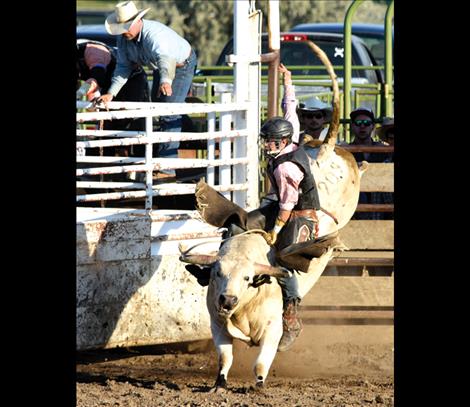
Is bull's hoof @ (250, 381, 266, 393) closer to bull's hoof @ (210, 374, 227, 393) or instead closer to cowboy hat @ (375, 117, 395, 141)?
bull's hoof @ (210, 374, 227, 393)

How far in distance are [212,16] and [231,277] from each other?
2373 cm

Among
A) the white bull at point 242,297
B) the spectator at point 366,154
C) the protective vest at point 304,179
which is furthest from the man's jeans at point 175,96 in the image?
the protective vest at point 304,179

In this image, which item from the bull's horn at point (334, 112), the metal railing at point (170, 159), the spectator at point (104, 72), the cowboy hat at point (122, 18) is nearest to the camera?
the metal railing at point (170, 159)

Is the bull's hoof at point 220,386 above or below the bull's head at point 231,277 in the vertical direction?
below

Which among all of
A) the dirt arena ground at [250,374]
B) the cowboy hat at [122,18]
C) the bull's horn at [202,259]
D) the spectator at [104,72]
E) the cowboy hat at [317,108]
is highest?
the cowboy hat at [122,18]

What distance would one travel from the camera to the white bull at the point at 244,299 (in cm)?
702

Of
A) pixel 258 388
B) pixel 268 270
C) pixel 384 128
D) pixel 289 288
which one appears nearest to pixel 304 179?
pixel 289 288

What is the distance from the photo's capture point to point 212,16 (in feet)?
98.8

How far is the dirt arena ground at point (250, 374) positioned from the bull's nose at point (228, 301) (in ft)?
1.76

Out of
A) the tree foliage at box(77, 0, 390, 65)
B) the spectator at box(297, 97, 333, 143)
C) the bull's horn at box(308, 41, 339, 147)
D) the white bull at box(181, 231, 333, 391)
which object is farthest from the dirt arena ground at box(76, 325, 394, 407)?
the tree foliage at box(77, 0, 390, 65)

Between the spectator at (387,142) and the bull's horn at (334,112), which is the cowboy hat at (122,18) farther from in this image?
the spectator at (387,142)

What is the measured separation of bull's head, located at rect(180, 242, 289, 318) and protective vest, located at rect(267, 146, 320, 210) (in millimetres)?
738
